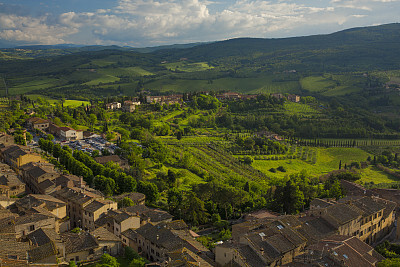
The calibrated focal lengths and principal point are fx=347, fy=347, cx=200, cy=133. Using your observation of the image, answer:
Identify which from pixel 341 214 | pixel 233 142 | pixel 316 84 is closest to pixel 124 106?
pixel 233 142

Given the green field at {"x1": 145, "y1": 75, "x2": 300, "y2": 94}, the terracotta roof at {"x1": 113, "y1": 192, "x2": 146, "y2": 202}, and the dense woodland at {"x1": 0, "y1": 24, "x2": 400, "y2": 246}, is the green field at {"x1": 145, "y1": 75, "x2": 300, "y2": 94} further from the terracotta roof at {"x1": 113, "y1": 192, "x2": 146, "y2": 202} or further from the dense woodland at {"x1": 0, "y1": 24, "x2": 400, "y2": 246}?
the terracotta roof at {"x1": 113, "y1": 192, "x2": 146, "y2": 202}

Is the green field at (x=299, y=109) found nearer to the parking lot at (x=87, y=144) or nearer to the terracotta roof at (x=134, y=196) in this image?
the parking lot at (x=87, y=144)

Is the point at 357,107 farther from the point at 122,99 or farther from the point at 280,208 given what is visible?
the point at 280,208

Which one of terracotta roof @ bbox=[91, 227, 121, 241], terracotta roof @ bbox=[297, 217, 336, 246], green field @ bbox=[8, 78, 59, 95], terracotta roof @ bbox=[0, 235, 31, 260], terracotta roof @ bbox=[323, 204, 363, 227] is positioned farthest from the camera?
green field @ bbox=[8, 78, 59, 95]

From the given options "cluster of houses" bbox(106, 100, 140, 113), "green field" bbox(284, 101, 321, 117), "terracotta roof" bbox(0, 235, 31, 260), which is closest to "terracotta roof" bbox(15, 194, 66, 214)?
"terracotta roof" bbox(0, 235, 31, 260)

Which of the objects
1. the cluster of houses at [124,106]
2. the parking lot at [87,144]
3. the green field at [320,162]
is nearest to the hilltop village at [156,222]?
the parking lot at [87,144]

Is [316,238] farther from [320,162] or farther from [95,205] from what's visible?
[320,162]
